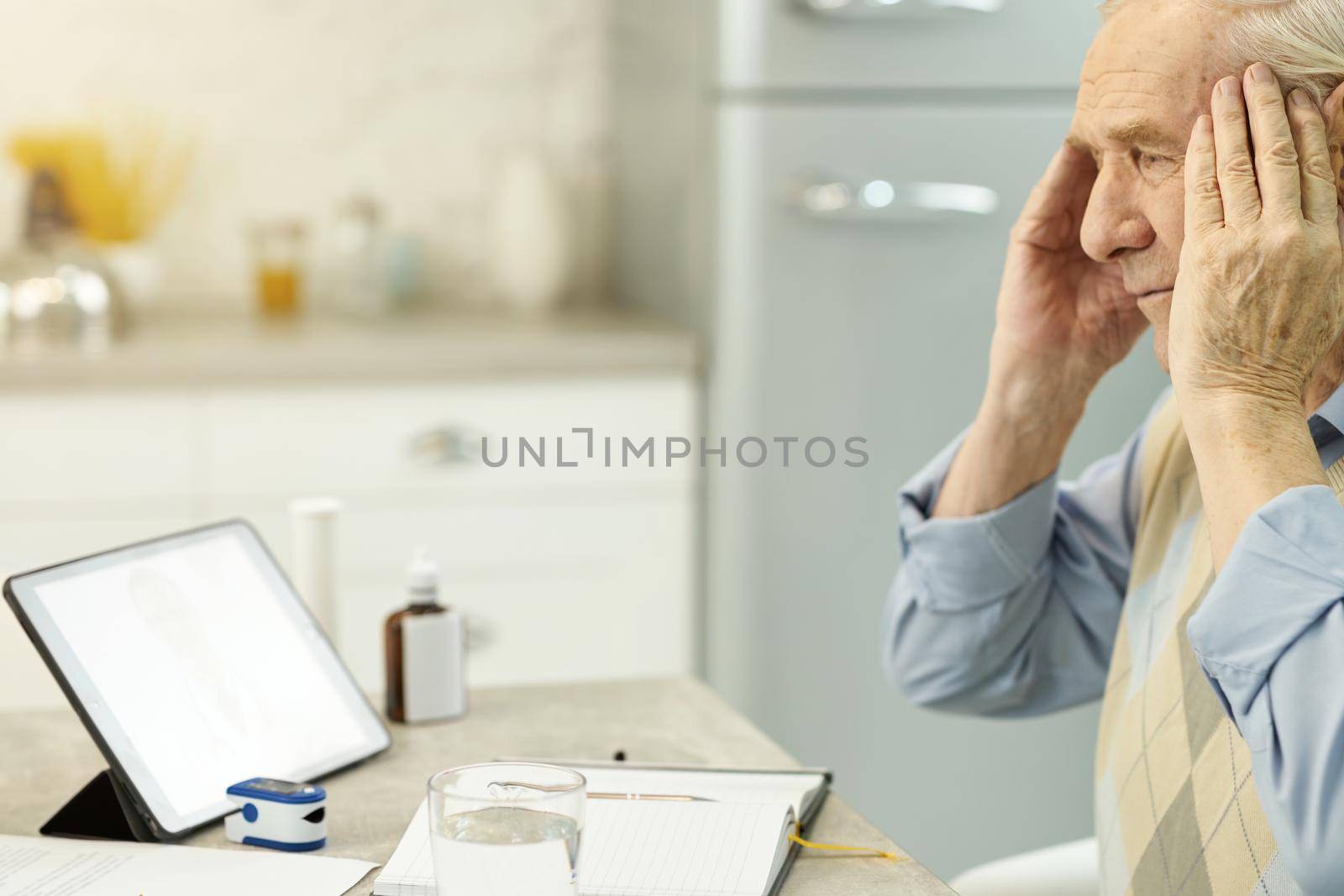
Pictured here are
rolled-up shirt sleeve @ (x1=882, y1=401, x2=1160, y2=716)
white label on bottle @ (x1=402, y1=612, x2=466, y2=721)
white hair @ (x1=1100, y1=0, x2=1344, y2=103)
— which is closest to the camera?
white hair @ (x1=1100, y1=0, x2=1344, y2=103)

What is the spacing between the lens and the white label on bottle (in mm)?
A: 1202

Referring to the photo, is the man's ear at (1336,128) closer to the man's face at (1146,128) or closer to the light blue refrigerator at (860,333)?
the man's face at (1146,128)

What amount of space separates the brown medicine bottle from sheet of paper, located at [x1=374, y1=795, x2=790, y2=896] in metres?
0.22

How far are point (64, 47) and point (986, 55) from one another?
157cm

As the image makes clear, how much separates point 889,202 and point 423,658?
1.15 metres

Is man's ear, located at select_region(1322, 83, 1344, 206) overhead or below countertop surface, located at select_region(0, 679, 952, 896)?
overhead

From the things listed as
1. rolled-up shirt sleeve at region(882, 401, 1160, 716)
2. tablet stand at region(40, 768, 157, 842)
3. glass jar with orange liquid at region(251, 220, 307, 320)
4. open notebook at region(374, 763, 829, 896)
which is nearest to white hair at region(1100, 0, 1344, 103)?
rolled-up shirt sleeve at region(882, 401, 1160, 716)

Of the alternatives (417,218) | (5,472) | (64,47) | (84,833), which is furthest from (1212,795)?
(64,47)

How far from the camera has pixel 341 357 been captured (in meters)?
2.16

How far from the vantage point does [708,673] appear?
2.28 m

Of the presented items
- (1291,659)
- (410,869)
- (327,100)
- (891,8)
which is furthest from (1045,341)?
(327,100)

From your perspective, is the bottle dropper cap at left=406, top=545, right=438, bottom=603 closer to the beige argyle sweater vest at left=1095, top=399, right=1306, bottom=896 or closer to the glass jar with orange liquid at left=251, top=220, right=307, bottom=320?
the beige argyle sweater vest at left=1095, top=399, right=1306, bottom=896

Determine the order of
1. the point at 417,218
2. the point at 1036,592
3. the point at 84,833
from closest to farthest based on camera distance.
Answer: the point at 84,833, the point at 1036,592, the point at 417,218

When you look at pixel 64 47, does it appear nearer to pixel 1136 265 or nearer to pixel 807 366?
pixel 807 366
